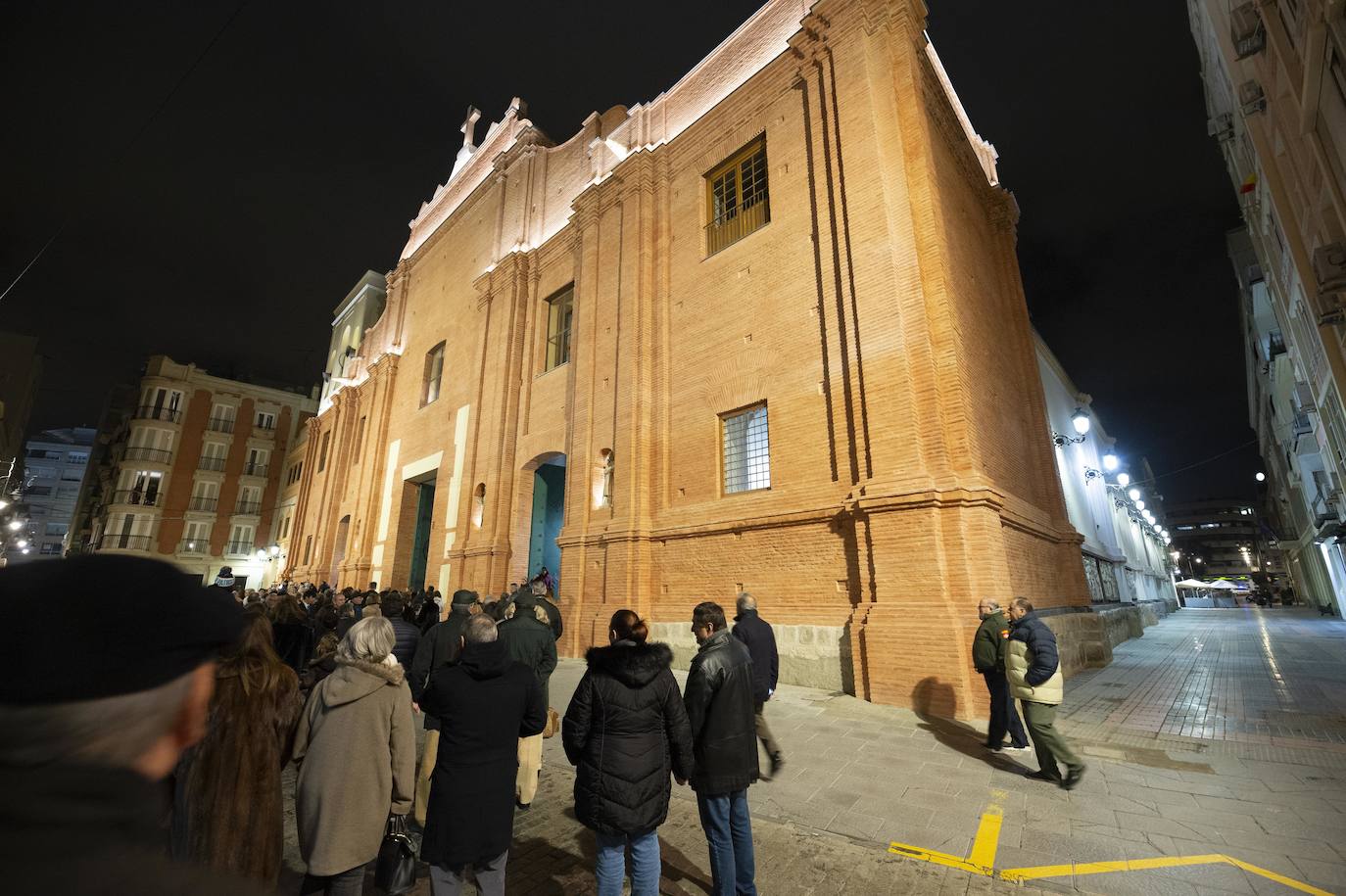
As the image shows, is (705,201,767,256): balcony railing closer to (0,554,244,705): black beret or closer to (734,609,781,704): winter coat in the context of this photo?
(734,609,781,704): winter coat

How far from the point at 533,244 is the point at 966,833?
1871 centimetres

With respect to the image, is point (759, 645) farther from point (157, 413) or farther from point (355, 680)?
point (157, 413)

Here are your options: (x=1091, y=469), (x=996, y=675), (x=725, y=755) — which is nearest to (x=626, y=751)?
(x=725, y=755)

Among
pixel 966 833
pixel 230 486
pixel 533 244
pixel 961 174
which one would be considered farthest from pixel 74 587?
pixel 230 486

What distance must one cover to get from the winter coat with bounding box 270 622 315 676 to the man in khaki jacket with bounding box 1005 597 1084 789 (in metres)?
7.97

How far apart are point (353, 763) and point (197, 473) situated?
42.8 metres

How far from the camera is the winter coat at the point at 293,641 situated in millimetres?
6938

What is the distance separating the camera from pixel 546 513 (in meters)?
16.5

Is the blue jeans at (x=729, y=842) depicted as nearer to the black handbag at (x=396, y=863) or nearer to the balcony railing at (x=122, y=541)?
the black handbag at (x=396, y=863)

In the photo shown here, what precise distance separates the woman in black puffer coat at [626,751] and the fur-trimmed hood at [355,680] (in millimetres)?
932

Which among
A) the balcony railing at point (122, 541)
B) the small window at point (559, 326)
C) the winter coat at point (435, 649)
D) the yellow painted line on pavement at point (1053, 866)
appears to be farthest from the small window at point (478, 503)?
the balcony railing at point (122, 541)

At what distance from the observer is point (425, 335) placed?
76.6 ft

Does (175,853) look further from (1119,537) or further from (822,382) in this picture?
(1119,537)

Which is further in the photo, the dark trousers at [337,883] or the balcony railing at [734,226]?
the balcony railing at [734,226]
